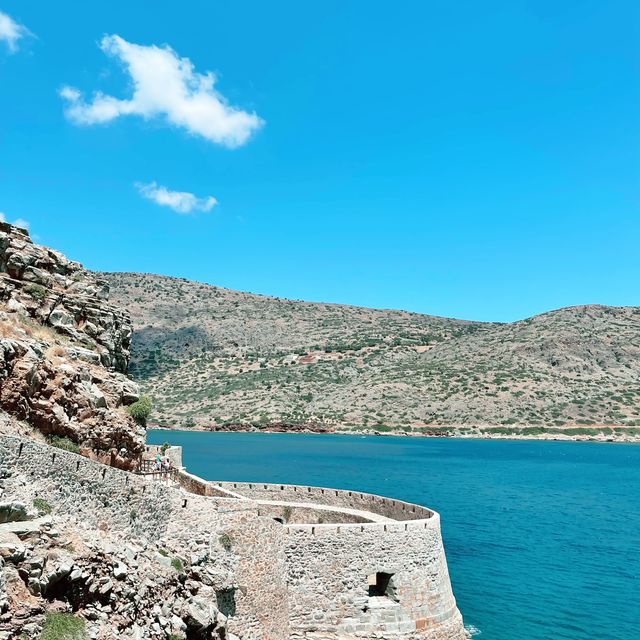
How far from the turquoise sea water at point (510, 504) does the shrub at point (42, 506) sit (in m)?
19.2

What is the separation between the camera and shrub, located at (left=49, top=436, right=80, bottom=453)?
17562mm

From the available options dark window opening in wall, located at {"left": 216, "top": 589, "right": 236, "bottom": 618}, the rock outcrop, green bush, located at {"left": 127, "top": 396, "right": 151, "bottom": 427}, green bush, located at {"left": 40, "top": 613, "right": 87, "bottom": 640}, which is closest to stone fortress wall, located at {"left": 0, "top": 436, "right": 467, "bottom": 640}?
dark window opening in wall, located at {"left": 216, "top": 589, "right": 236, "bottom": 618}

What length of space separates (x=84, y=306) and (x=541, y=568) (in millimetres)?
28638

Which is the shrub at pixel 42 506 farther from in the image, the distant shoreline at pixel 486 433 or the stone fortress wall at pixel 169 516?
the distant shoreline at pixel 486 433

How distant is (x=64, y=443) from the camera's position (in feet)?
58.3

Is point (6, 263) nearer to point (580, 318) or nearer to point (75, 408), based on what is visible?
point (75, 408)

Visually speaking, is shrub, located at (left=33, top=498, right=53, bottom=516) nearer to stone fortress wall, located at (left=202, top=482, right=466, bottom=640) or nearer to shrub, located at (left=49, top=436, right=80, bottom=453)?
shrub, located at (left=49, top=436, right=80, bottom=453)

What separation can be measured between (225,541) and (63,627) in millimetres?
7217

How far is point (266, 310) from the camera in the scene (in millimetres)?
170250

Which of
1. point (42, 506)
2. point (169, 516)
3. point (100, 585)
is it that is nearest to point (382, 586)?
point (169, 516)

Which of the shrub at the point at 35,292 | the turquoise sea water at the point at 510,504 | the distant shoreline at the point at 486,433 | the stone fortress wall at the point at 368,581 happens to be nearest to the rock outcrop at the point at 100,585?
the stone fortress wall at the point at 368,581

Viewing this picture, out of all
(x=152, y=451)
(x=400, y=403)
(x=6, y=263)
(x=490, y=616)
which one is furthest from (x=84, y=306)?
(x=400, y=403)

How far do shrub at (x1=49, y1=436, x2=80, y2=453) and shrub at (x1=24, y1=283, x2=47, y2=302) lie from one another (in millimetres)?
5534

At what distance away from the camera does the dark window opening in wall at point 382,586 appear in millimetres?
20672
